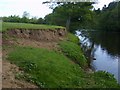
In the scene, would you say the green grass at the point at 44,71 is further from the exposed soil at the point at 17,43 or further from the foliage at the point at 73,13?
the foliage at the point at 73,13

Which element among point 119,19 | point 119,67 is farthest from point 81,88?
point 119,19

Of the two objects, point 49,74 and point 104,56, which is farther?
point 104,56

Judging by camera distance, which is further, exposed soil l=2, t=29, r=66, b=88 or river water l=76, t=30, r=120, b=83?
river water l=76, t=30, r=120, b=83

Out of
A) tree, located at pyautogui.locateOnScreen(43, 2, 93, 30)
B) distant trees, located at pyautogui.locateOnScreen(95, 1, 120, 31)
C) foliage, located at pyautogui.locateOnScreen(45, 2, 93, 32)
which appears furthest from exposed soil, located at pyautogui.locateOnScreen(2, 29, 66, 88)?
distant trees, located at pyautogui.locateOnScreen(95, 1, 120, 31)

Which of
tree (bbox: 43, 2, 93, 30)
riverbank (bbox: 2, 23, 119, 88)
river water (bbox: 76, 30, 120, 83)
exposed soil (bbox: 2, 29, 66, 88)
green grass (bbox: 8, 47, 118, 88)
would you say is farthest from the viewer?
tree (bbox: 43, 2, 93, 30)

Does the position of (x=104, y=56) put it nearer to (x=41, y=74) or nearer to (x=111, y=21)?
(x=41, y=74)

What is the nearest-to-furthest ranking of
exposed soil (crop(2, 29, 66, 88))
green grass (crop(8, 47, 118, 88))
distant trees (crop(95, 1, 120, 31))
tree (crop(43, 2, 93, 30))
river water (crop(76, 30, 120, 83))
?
exposed soil (crop(2, 29, 66, 88)), green grass (crop(8, 47, 118, 88)), river water (crop(76, 30, 120, 83)), tree (crop(43, 2, 93, 30)), distant trees (crop(95, 1, 120, 31))

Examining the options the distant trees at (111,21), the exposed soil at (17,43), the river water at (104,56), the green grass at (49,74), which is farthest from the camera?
the distant trees at (111,21)

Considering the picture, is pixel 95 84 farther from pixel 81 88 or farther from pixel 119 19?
pixel 119 19

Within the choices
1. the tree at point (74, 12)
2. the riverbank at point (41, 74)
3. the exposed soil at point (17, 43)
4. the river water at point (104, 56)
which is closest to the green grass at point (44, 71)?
the riverbank at point (41, 74)

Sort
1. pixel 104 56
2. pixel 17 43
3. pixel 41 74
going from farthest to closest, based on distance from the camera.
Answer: pixel 104 56
pixel 17 43
pixel 41 74

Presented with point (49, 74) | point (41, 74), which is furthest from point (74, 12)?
point (41, 74)

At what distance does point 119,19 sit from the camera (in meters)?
78.6

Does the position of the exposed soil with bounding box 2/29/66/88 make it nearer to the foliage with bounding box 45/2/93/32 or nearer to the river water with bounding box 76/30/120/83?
the river water with bounding box 76/30/120/83
